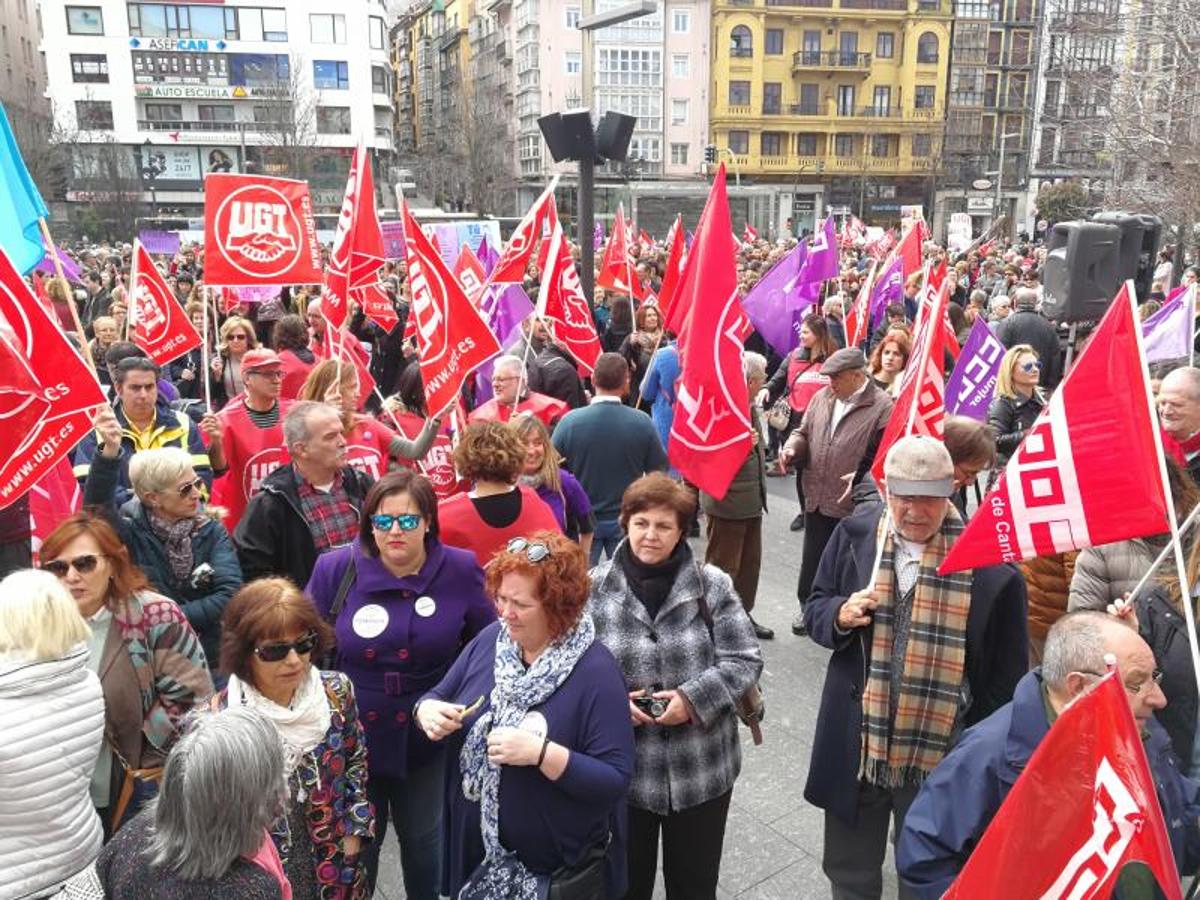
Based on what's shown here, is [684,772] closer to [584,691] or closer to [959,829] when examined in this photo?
[584,691]

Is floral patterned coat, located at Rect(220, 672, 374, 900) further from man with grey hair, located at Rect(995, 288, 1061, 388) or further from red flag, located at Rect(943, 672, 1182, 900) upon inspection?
man with grey hair, located at Rect(995, 288, 1061, 388)

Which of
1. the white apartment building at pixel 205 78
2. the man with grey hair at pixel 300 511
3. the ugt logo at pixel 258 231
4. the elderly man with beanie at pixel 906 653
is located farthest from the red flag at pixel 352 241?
the white apartment building at pixel 205 78

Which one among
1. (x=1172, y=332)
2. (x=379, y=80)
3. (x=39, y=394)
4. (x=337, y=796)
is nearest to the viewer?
(x=337, y=796)

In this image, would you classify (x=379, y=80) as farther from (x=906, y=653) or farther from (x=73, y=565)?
(x=906, y=653)

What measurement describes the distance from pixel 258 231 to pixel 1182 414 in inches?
225

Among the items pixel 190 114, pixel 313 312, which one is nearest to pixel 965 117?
pixel 190 114

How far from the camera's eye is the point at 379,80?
212 ft

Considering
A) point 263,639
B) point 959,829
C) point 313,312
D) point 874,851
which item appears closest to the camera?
point 959,829

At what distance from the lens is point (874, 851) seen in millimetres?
3242

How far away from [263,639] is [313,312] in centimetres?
823

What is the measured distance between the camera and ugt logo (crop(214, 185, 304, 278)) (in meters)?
6.70

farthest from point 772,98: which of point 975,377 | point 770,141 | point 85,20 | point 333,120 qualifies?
point 975,377

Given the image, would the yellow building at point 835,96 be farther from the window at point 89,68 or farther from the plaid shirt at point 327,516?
the plaid shirt at point 327,516

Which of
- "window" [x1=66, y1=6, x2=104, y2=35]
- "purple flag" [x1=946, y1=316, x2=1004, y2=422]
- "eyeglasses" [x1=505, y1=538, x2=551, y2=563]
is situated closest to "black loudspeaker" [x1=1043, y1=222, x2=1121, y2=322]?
"purple flag" [x1=946, y1=316, x2=1004, y2=422]
